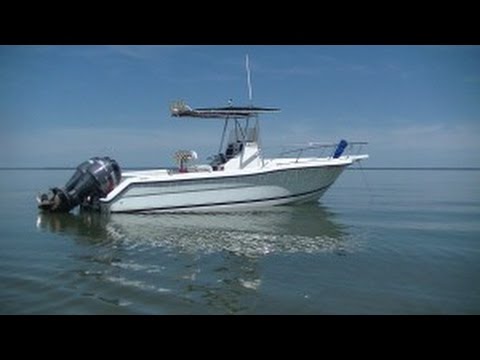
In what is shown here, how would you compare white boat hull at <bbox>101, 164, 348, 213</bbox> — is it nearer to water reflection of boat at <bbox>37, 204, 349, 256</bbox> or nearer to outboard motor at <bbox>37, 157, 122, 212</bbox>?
water reflection of boat at <bbox>37, 204, 349, 256</bbox>

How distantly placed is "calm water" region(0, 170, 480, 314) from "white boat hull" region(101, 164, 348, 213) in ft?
2.64

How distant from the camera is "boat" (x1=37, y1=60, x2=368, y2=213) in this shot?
703 inches

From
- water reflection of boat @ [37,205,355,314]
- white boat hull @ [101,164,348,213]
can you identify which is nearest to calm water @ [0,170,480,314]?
water reflection of boat @ [37,205,355,314]

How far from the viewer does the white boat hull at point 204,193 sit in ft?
58.4

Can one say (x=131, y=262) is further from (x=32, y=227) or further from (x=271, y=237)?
(x=32, y=227)

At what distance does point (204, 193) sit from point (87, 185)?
472cm

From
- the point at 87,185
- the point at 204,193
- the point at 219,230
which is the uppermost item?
the point at 87,185

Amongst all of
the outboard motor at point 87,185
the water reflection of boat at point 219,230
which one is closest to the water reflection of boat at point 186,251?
the water reflection of boat at point 219,230

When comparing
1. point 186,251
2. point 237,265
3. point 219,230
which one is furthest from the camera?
point 219,230

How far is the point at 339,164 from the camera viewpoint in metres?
20.0

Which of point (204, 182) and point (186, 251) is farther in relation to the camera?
point (204, 182)

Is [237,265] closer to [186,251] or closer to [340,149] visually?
[186,251]

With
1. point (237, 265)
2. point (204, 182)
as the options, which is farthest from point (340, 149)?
point (237, 265)

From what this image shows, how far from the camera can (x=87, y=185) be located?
18.5 meters
